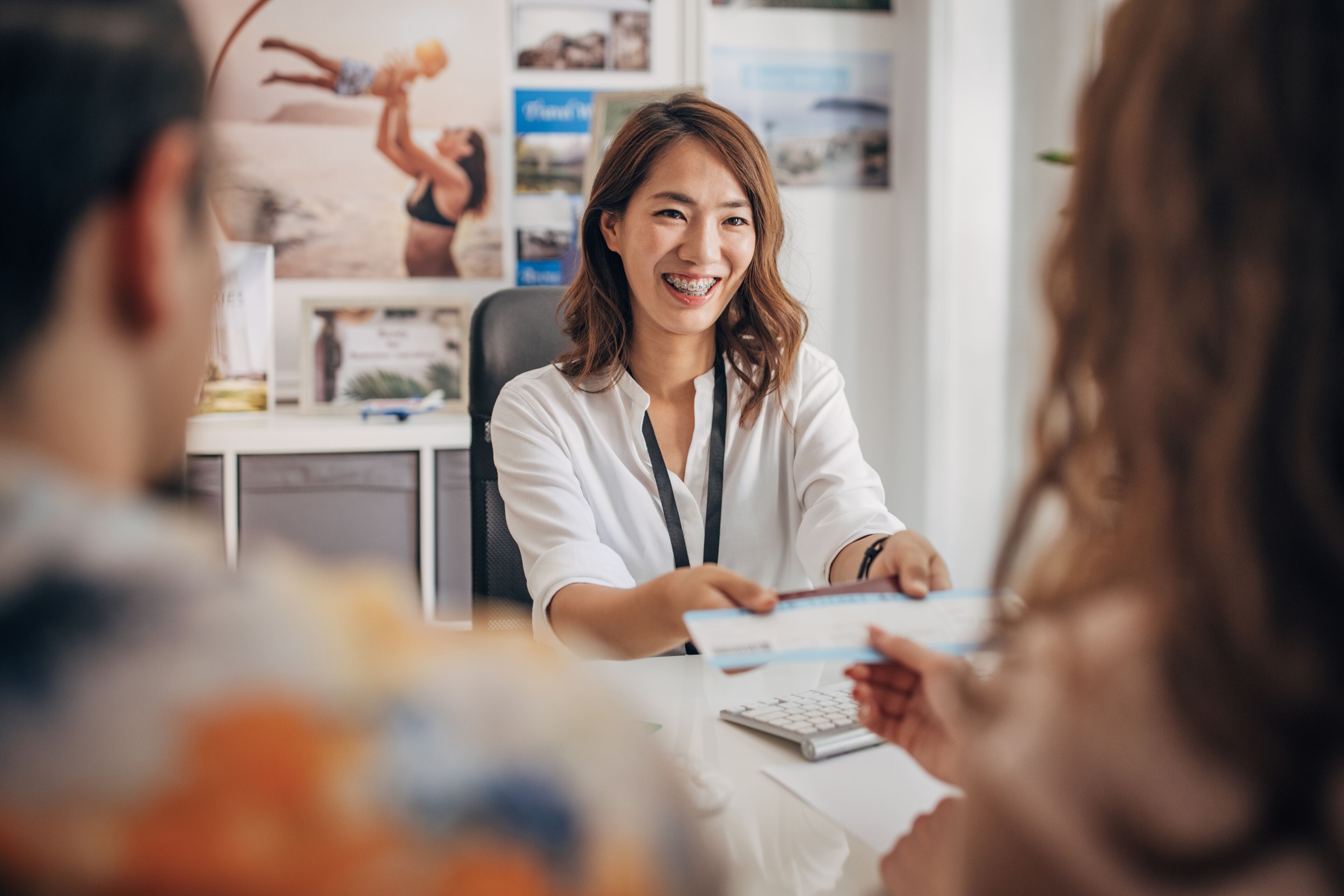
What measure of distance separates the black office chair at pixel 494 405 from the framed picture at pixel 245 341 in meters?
1.49

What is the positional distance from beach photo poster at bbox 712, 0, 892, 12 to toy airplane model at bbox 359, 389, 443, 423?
156 centimetres

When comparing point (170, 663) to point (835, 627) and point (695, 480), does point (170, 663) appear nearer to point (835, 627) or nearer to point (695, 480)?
point (835, 627)

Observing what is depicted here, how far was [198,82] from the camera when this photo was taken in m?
0.32

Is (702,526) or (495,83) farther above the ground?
(495,83)

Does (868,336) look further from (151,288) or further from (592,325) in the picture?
(151,288)

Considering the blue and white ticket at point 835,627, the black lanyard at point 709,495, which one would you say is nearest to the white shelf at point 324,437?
the black lanyard at point 709,495

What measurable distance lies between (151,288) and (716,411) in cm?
130

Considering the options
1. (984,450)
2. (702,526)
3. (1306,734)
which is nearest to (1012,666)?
(1306,734)

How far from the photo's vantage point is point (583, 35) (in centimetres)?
298

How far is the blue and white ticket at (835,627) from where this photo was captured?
0.74 metres

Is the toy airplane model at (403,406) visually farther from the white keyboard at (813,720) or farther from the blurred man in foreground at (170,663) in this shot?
the blurred man in foreground at (170,663)

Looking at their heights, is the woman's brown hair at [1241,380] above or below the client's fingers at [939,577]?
above

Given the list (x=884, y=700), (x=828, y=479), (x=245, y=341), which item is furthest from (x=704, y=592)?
(x=245, y=341)

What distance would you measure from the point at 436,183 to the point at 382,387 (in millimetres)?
680
